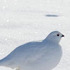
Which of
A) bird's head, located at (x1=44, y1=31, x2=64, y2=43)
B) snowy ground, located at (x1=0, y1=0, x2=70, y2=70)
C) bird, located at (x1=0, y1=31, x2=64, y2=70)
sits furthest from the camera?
snowy ground, located at (x1=0, y1=0, x2=70, y2=70)

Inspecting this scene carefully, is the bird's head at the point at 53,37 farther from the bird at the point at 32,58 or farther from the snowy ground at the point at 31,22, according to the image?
the snowy ground at the point at 31,22

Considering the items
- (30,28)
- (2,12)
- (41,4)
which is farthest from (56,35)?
(41,4)

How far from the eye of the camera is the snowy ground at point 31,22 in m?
5.65

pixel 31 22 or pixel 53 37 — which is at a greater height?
pixel 53 37

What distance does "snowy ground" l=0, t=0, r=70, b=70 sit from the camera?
18.5 ft

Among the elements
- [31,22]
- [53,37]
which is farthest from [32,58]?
[31,22]

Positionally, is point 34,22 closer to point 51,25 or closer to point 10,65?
point 51,25

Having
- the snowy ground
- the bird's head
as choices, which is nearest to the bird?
the bird's head

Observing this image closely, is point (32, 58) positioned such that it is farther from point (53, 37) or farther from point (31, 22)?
point (31, 22)

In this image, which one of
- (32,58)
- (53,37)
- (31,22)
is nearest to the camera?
(32,58)

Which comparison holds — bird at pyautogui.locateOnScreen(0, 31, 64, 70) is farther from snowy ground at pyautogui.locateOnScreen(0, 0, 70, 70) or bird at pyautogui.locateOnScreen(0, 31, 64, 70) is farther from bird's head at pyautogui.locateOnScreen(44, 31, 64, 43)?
snowy ground at pyautogui.locateOnScreen(0, 0, 70, 70)

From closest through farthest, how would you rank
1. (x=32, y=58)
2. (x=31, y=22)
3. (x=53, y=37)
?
(x=32, y=58), (x=53, y=37), (x=31, y=22)

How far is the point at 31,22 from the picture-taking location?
7680mm

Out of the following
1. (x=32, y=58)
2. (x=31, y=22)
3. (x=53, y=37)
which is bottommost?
(x=31, y=22)
